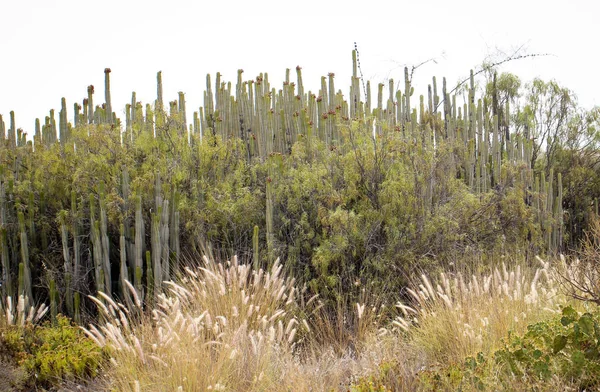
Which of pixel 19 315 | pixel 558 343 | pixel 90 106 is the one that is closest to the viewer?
pixel 558 343

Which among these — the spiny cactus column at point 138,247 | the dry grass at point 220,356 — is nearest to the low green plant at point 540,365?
the dry grass at point 220,356

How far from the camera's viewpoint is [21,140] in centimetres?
1231

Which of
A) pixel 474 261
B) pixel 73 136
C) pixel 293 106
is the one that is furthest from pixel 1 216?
pixel 474 261

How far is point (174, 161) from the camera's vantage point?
10125 mm

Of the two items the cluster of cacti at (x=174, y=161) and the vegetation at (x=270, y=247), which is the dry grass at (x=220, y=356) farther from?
the cluster of cacti at (x=174, y=161)

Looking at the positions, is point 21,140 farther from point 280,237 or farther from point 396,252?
point 396,252

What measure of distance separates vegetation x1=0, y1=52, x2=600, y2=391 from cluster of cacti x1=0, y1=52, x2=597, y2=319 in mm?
36

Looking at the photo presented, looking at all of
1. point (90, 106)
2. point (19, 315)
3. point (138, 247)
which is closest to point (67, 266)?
point (138, 247)

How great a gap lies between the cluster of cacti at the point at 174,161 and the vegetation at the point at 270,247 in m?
0.04

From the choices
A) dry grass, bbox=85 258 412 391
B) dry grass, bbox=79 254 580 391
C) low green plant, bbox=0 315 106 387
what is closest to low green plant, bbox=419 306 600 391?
dry grass, bbox=79 254 580 391

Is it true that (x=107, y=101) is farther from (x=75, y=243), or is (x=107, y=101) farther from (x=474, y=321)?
A: (x=474, y=321)

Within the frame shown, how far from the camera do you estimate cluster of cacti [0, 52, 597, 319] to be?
29.1ft

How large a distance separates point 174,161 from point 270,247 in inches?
86.1

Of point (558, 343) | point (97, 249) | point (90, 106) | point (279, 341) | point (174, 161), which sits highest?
point (90, 106)
